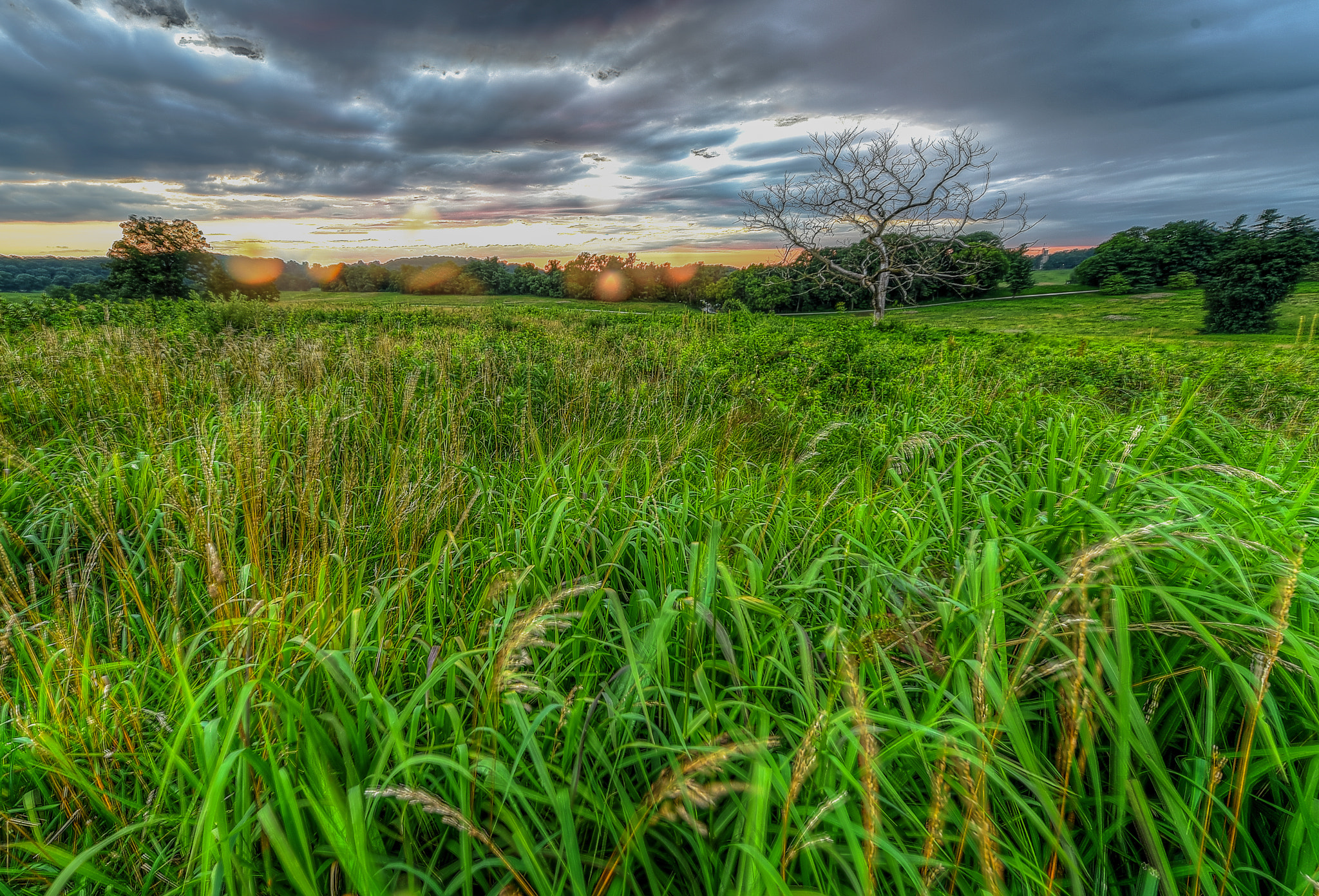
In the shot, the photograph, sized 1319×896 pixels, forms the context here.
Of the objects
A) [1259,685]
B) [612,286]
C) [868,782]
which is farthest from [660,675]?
[612,286]

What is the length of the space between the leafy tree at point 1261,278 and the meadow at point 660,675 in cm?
2999

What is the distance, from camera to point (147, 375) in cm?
500

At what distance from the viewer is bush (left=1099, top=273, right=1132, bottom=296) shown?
38969mm

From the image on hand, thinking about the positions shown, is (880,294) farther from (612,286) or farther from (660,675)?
(612,286)

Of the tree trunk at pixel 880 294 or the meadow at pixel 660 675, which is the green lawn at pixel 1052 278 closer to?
the tree trunk at pixel 880 294

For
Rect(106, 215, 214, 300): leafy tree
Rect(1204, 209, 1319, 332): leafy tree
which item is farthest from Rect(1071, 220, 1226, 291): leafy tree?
Rect(106, 215, 214, 300): leafy tree

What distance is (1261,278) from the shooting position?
22.4m

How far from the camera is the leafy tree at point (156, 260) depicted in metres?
37.4

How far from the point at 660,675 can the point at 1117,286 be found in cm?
5407

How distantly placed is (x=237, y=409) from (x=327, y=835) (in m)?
4.33

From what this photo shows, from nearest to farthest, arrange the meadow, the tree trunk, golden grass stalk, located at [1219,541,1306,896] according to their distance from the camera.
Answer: golden grass stalk, located at [1219,541,1306,896] < the meadow < the tree trunk

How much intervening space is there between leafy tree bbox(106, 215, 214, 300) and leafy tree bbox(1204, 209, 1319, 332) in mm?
66312

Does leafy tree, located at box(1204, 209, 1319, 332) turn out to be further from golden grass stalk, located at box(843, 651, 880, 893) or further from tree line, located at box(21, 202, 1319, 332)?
golden grass stalk, located at box(843, 651, 880, 893)

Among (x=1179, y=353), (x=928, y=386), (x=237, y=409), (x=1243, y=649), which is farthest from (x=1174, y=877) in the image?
(x=1179, y=353)
